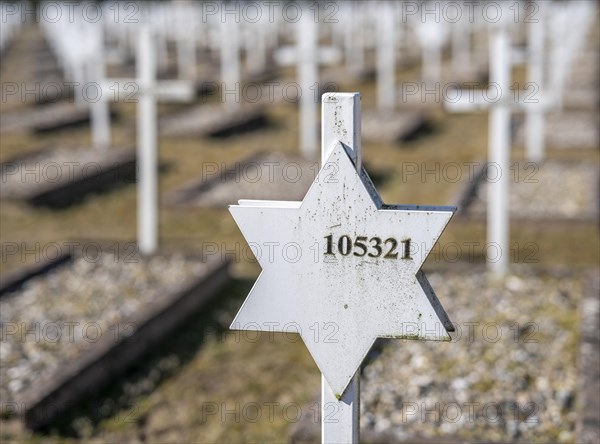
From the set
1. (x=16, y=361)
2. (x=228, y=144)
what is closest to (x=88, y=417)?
(x=16, y=361)

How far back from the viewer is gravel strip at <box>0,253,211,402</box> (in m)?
5.30

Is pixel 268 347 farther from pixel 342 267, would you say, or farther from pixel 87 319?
pixel 342 267

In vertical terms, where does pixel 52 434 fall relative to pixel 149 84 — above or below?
below

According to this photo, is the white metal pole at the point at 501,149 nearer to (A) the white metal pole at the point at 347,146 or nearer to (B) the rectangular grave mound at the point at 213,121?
(A) the white metal pole at the point at 347,146

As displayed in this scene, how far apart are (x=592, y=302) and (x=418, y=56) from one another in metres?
18.5

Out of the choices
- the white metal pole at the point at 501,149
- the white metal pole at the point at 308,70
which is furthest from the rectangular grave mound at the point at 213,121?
the white metal pole at the point at 501,149

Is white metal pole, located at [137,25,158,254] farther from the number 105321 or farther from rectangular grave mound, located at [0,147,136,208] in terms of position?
the number 105321

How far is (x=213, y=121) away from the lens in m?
14.4

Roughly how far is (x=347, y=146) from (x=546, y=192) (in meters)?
7.51

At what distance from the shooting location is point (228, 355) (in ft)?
18.6

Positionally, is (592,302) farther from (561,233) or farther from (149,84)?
(149,84)

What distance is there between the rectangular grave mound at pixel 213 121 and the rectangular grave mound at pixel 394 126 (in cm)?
170

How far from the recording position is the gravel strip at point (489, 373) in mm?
4352

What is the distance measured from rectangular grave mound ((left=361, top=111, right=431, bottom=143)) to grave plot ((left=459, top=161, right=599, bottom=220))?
2427 millimetres
